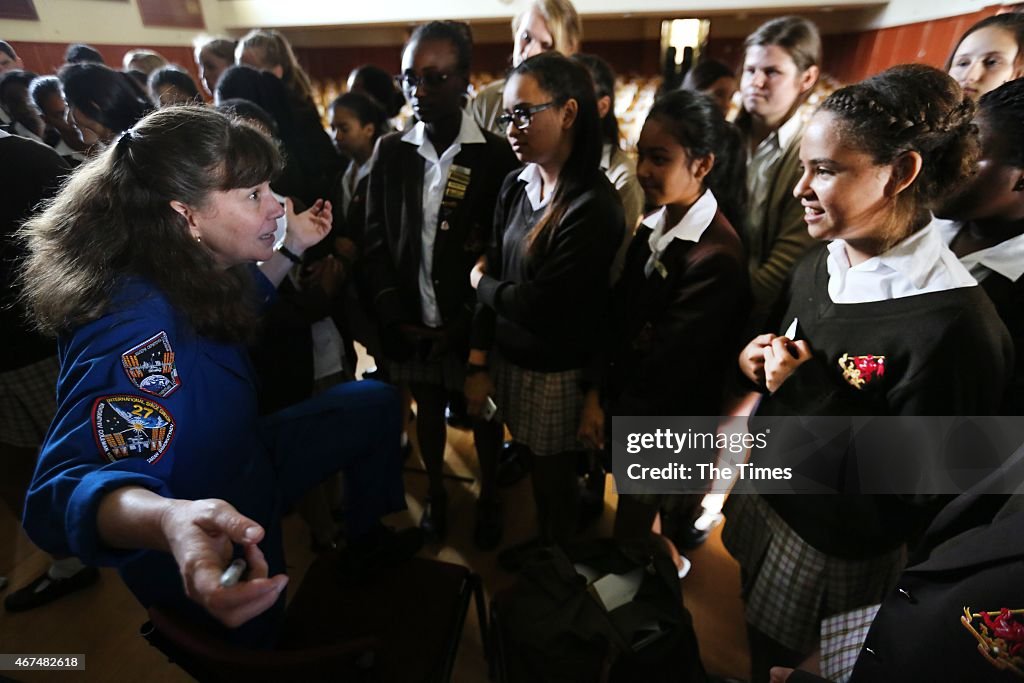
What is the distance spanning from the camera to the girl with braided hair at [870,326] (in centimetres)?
87

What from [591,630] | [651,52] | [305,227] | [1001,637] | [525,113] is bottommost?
[591,630]

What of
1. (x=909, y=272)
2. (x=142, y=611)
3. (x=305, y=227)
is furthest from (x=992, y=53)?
(x=142, y=611)

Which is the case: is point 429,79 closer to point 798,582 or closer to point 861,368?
point 861,368

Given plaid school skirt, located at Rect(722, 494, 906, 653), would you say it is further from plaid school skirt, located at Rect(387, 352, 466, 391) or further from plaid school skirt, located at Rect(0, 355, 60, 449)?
plaid school skirt, located at Rect(0, 355, 60, 449)

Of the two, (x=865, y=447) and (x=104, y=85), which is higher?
(x=104, y=85)

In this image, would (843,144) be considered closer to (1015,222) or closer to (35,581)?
(1015,222)

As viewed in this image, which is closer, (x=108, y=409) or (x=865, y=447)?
(x=108, y=409)

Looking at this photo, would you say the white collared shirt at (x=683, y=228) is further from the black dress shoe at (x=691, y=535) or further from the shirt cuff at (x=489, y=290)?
the black dress shoe at (x=691, y=535)

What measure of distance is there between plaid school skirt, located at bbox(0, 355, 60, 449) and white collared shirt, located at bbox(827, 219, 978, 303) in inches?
97.1

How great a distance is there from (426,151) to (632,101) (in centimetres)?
405

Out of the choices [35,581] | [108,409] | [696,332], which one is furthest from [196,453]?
[35,581]

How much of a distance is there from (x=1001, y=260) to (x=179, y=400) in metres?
1.84

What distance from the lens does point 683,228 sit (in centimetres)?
126

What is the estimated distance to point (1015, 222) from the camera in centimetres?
113
